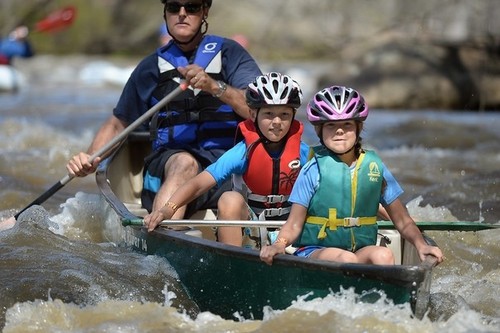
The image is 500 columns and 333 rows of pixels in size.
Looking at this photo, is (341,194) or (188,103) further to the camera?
(188,103)

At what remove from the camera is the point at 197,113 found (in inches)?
226

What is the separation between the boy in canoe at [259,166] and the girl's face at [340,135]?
16.2 inches

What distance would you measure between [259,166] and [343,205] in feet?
2.06

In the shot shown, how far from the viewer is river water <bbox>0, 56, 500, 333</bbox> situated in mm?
4203

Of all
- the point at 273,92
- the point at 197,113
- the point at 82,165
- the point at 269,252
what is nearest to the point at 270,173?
the point at 273,92

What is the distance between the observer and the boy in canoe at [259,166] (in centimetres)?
484

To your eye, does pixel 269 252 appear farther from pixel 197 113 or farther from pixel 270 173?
pixel 197 113

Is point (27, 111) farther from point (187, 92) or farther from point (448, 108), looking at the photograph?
point (187, 92)

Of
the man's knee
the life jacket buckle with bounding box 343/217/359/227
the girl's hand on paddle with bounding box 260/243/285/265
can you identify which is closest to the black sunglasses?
the man's knee

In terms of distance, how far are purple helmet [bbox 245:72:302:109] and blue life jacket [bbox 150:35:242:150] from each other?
2.71 feet

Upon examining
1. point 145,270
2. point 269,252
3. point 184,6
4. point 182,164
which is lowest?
point 145,270

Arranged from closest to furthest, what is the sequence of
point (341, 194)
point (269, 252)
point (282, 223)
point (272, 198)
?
1. point (269, 252)
2. point (341, 194)
3. point (282, 223)
4. point (272, 198)

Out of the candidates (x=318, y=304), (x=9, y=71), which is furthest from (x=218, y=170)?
(x=9, y=71)

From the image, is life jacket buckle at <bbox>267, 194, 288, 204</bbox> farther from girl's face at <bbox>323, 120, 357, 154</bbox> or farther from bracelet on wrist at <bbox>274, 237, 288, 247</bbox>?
bracelet on wrist at <bbox>274, 237, 288, 247</bbox>
